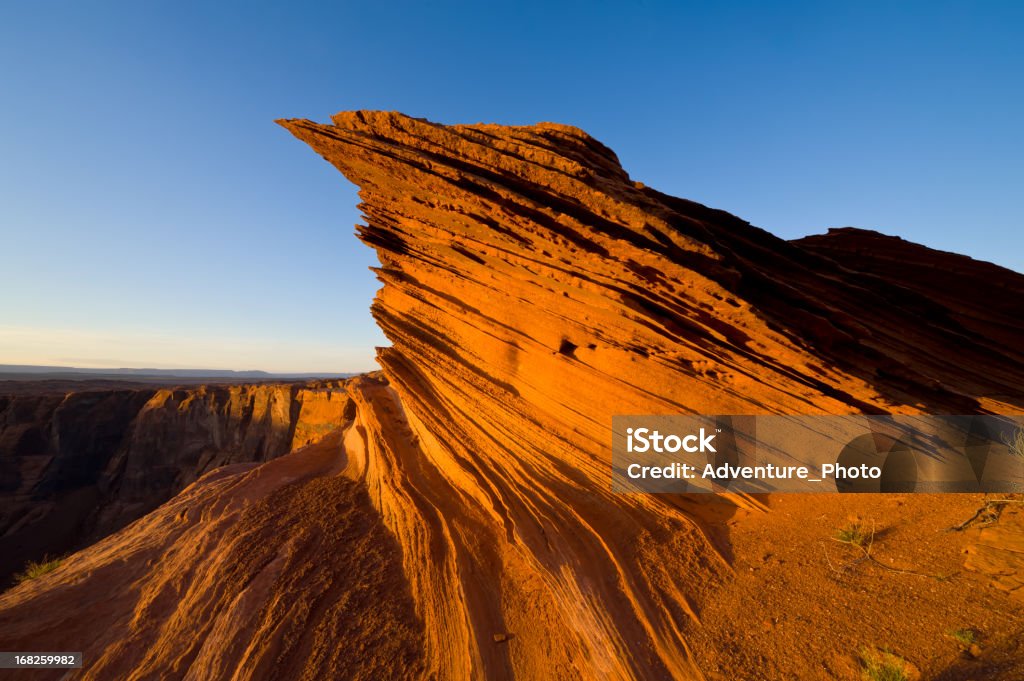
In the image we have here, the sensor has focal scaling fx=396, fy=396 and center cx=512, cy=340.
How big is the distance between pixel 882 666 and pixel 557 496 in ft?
13.9

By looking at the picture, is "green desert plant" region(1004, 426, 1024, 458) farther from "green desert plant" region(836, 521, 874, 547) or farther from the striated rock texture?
the striated rock texture

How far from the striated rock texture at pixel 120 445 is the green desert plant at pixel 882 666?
98.4ft

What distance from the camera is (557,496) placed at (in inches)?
276

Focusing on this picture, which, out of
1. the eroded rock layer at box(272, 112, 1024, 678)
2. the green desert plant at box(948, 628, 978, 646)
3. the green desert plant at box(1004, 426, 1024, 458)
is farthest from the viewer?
the green desert plant at box(1004, 426, 1024, 458)

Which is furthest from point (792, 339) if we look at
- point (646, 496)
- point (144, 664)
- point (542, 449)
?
point (144, 664)

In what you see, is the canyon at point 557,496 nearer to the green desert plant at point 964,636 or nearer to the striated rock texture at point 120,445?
the green desert plant at point 964,636

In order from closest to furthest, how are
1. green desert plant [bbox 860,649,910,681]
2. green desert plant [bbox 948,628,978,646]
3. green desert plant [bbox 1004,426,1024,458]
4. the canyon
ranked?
green desert plant [bbox 860,649,910,681]
green desert plant [bbox 948,628,978,646]
the canyon
green desert plant [bbox 1004,426,1024,458]

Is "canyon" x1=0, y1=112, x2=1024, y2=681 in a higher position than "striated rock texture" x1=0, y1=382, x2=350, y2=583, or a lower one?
higher

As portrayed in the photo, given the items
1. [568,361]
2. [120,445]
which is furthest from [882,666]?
[120,445]

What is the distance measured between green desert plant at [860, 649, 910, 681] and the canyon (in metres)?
0.10

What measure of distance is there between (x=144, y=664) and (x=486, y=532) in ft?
17.1

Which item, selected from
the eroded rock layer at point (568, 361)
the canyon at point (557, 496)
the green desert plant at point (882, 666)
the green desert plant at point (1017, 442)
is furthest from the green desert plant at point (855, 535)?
the green desert plant at point (1017, 442)

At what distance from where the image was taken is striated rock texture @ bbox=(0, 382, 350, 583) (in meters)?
31.0

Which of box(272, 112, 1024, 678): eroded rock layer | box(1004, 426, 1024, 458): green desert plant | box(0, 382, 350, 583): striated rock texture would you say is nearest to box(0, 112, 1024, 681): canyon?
box(272, 112, 1024, 678): eroded rock layer
